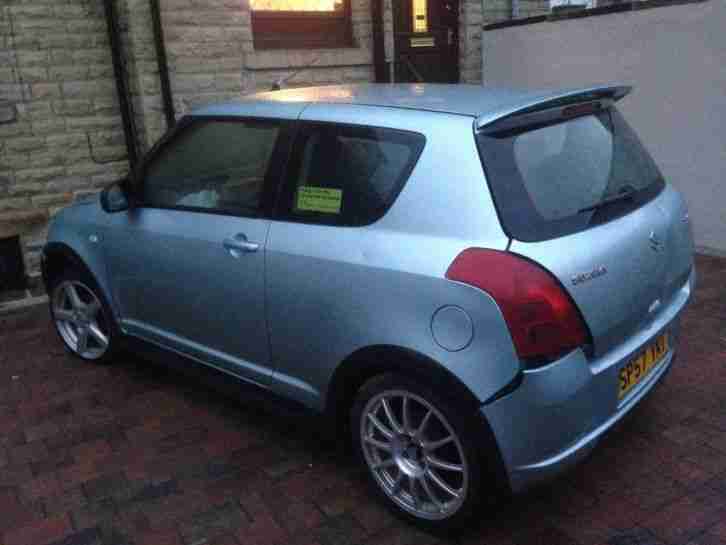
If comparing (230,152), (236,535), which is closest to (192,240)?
(230,152)

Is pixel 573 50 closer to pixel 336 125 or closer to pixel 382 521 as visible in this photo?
pixel 336 125

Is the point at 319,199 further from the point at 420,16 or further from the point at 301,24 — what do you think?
the point at 420,16

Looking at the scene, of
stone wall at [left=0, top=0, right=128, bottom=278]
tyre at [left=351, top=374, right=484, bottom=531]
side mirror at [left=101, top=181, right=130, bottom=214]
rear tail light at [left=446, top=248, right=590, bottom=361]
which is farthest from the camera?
stone wall at [left=0, top=0, right=128, bottom=278]

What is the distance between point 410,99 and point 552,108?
59cm

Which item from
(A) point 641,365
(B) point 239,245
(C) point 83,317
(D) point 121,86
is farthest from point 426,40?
(A) point 641,365

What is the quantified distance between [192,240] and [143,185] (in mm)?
642

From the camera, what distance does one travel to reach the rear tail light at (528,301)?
2348mm

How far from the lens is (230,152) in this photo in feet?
11.3

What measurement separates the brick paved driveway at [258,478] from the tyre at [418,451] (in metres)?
0.12

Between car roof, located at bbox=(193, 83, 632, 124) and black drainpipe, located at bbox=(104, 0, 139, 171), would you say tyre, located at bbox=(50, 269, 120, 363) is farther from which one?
black drainpipe, located at bbox=(104, 0, 139, 171)

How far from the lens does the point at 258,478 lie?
3225mm

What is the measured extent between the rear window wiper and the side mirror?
242cm

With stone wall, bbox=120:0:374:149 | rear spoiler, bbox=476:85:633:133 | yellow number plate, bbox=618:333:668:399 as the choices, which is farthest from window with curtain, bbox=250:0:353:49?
yellow number plate, bbox=618:333:668:399

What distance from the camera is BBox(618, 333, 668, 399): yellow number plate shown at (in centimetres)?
267
